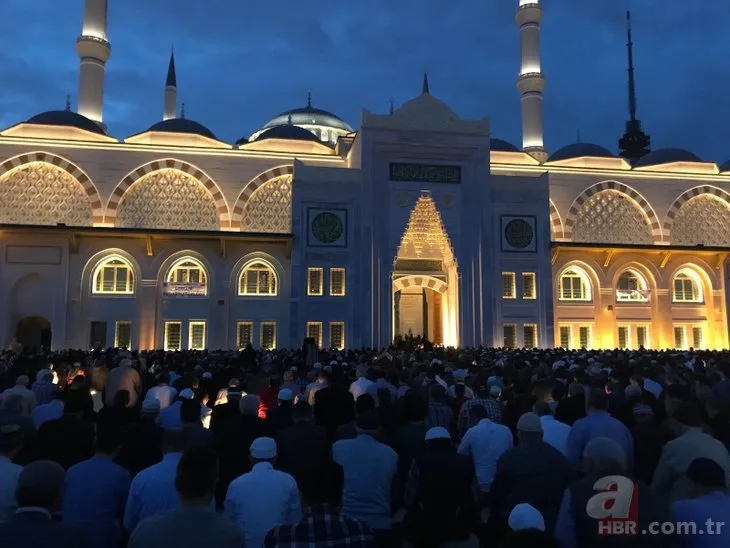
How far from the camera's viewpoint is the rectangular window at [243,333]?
20031mm

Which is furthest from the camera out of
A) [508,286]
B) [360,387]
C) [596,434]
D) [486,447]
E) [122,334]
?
[508,286]

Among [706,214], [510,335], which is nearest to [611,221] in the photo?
[706,214]

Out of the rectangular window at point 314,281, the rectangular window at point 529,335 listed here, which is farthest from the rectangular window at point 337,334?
the rectangular window at point 529,335

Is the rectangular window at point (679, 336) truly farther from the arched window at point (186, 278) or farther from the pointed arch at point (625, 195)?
the arched window at point (186, 278)

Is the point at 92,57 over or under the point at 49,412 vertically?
over

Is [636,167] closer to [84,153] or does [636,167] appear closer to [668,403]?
[84,153]

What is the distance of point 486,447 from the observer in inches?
168

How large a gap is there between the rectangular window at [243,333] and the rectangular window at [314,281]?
2.31 m

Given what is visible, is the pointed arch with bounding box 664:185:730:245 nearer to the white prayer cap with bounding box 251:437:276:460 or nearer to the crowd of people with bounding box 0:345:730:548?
the crowd of people with bounding box 0:345:730:548

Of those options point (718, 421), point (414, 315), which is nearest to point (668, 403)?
point (718, 421)

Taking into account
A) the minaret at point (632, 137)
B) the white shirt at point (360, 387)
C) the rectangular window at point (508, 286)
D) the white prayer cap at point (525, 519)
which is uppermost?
the minaret at point (632, 137)

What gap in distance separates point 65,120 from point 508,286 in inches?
629

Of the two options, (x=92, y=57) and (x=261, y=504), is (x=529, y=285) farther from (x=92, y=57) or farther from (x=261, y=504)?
(x=261, y=504)

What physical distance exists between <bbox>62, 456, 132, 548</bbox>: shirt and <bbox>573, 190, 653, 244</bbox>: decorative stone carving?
73.1ft
